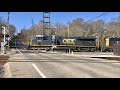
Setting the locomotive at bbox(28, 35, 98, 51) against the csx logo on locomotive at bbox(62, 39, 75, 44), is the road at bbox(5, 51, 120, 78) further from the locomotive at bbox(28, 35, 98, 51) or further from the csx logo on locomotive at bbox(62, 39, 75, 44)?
the csx logo on locomotive at bbox(62, 39, 75, 44)

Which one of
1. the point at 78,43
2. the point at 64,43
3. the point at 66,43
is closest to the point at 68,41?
the point at 66,43

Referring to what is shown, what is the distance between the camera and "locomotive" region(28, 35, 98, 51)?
324 feet

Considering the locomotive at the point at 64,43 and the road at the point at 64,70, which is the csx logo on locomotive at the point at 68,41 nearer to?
the locomotive at the point at 64,43

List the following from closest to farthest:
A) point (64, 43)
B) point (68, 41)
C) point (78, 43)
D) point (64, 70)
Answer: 1. point (64, 70)
2. point (64, 43)
3. point (68, 41)
4. point (78, 43)

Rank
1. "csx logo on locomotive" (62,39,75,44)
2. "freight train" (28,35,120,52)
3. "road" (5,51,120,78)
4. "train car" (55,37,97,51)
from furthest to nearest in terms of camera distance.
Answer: "train car" (55,37,97,51), "csx logo on locomotive" (62,39,75,44), "freight train" (28,35,120,52), "road" (5,51,120,78)

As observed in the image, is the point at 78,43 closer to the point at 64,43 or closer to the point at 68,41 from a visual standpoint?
the point at 68,41

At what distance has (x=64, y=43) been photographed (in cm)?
9912

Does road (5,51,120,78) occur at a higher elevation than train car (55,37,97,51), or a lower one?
lower

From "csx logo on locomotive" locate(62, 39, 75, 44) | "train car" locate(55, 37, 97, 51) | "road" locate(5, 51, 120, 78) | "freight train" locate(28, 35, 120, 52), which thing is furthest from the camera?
"train car" locate(55, 37, 97, 51)

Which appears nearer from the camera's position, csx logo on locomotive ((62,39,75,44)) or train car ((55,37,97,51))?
csx logo on locomotive ((62,39,75,44))

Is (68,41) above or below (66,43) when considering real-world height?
above

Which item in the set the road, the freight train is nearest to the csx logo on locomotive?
the freight train
